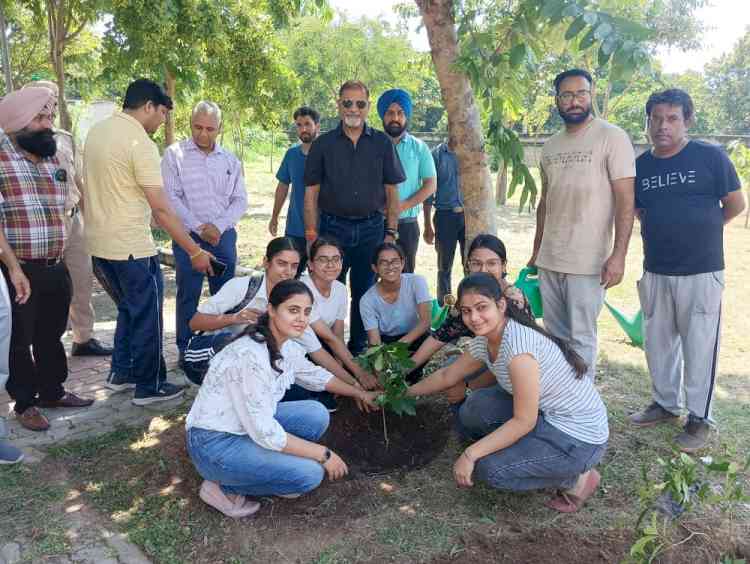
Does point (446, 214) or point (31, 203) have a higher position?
point (31, 203)

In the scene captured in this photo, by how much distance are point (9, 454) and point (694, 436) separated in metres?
3.70

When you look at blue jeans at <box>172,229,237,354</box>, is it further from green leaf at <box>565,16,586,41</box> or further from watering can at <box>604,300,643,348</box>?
watering can at <box>604,300,643,348</box>

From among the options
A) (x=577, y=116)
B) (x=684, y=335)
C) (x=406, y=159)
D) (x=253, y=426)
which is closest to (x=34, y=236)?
(x=253, y=426)

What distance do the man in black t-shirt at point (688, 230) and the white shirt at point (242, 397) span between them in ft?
7.48

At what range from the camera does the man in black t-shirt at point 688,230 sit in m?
3.45

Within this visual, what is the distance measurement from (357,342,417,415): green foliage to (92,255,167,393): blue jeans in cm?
140

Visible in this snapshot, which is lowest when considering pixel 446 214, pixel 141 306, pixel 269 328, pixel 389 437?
pixel 389 437

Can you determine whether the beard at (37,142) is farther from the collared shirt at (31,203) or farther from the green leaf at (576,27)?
the green leaf at (576,27)

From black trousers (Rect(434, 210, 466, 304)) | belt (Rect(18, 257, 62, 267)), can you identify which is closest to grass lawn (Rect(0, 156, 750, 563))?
belt (Rect(18, 257, 62, 267))

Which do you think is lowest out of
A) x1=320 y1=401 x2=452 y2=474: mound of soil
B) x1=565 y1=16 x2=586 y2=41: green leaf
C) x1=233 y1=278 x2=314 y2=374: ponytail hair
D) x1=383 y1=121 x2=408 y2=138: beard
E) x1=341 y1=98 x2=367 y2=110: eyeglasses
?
x1=320 y1=401 x2=452 y2=474: mound of soil

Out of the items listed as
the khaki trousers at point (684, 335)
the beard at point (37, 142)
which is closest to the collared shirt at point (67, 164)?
the beard at point (37, 142)

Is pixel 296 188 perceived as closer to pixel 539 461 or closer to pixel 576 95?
pixel 576 95

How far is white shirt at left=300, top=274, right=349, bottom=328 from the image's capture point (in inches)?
151

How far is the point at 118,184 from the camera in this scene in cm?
369
